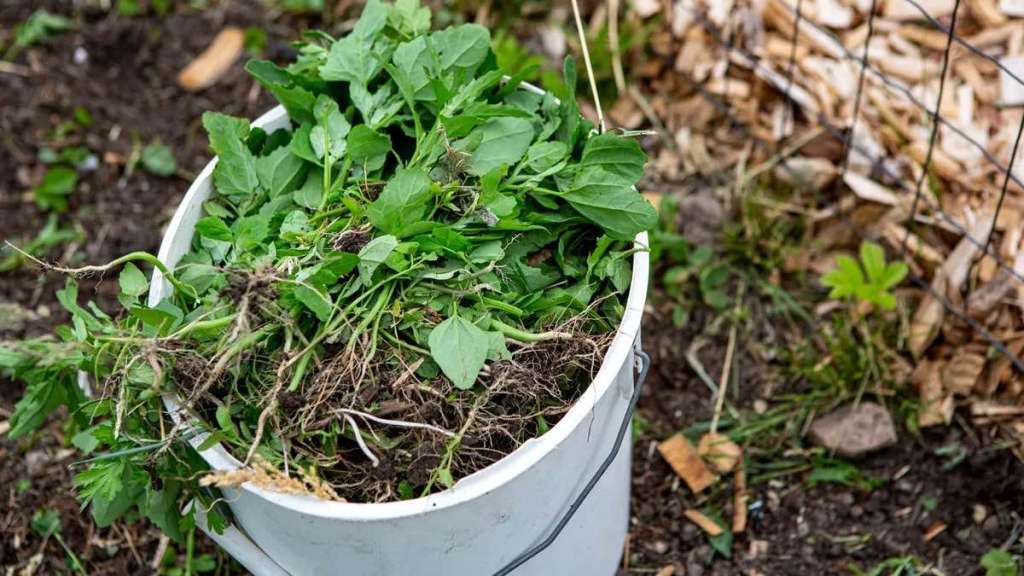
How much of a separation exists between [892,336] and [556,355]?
875 millimetres

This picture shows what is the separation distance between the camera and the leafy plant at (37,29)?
2.48m

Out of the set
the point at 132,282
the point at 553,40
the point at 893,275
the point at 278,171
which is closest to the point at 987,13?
the point at 893,275

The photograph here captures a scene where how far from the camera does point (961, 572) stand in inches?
66.8

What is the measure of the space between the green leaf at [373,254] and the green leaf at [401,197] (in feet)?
0.12

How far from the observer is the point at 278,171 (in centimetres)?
143

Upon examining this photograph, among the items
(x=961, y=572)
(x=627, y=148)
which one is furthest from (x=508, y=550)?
(x=961, y=572)

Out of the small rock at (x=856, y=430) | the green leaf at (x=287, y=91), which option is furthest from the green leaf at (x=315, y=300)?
the small rock at (x=856, y=430)

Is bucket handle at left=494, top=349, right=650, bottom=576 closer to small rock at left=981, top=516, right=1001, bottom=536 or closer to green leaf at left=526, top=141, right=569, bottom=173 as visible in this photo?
green leaf at left=526, top=141, right=569, bottom=173

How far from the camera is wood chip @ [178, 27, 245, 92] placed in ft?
8.00

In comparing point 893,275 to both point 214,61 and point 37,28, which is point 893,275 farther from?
point 37,28

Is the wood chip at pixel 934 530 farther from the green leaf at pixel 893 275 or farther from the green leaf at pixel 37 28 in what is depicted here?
the green leaf at pixel 37 28

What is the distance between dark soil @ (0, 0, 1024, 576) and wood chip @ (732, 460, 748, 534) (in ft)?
0.05

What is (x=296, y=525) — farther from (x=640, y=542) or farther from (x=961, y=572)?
(x=961, y=572)

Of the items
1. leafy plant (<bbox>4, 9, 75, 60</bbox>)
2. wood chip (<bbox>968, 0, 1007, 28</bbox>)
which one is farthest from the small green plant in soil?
leafy plant (<bbox>4, 9, 75, 60</bbox>)
